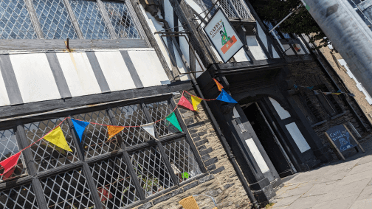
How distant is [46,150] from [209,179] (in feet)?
10.5

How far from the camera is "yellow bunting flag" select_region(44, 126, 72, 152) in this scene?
161 inches

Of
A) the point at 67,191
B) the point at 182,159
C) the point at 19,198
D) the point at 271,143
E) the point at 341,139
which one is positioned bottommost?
the point at 341,139

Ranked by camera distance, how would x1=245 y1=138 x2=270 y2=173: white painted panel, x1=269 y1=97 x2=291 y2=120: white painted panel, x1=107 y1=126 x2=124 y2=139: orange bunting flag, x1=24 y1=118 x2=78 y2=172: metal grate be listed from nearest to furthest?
1. x1=24 y1=118 x2=78 y2=172: metal grate
2. x1=107 y1=126 x2=124 y2=139: orange bunting flag
3. x1=245 y1=138 x2=270 y2=173: white painted panel
4. x1=269 y1=97 x2=291 y2=120: white painted panel

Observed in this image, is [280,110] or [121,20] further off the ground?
[121,20]

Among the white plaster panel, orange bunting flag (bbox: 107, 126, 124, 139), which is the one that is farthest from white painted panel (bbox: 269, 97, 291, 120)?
orange bunting flag (bbox: 107, 126, 124, 139)

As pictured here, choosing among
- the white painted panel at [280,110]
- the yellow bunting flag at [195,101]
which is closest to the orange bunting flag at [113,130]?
the yellow bunting flag at [195,101]

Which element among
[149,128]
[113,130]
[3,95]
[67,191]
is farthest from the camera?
[149,128]

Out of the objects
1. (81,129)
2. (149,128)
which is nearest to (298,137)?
(149,128)

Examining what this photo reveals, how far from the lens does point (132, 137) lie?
17.2ft

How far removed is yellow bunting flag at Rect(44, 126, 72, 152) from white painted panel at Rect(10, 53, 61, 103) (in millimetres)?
787

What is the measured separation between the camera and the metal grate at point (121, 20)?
21.3ft

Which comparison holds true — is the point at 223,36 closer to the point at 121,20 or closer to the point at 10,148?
the point at 121,20

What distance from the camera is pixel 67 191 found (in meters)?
4.16

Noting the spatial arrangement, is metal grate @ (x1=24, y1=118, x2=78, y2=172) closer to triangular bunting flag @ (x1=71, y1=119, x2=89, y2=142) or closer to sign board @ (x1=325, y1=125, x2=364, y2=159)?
triangular bunting flag @ (x1=71, y1=119, x2=89, y2=142)
